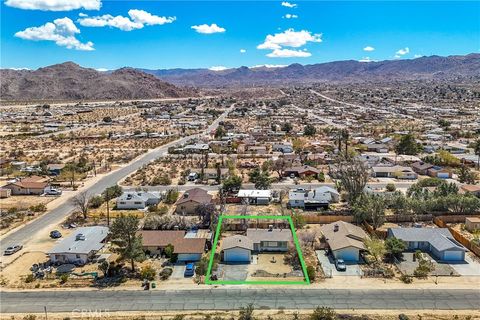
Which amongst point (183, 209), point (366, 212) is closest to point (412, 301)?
point (366, 212)

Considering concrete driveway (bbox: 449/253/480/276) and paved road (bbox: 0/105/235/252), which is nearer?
concrete driveway (bbox: 449/253/480/276)

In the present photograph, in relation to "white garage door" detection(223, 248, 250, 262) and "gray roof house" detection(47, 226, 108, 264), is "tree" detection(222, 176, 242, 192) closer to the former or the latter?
"gray roof house" detection(47, 226, 108, 264)

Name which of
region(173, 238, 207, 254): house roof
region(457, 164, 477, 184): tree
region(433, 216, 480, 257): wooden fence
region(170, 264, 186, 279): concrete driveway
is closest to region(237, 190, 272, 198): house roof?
region(173, 238, 207, 254): house roof

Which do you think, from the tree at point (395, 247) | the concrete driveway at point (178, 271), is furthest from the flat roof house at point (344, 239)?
the concrete driveway at point (178, 271)

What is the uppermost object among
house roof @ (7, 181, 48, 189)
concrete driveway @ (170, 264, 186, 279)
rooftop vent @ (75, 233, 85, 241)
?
house roof @ (7, 181, 48, 189)

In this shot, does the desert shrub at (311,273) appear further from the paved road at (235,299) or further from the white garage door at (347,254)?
the white garage door at (347,254)

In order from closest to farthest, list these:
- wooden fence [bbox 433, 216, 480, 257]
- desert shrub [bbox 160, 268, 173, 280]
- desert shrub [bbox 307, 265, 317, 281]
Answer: desert shrub [bbox 307, 265, 317, 281] → desert shrub [bbox 160, 268, 173, 280] → wooden fence [bbox 433, 216, 480, 257]

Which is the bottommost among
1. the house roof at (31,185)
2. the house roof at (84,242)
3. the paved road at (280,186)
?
the house roof at (84,242)
